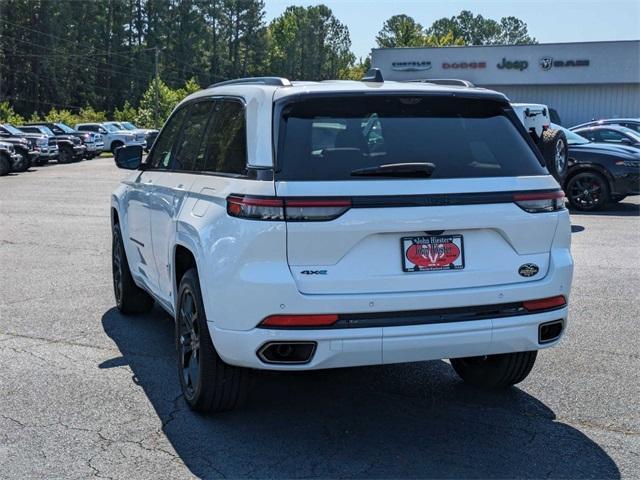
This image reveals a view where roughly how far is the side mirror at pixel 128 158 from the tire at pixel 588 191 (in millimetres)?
10912

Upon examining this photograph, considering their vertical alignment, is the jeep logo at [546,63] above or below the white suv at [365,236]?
above

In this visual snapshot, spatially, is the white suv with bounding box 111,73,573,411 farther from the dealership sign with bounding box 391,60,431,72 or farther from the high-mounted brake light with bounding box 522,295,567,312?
the dealership sign with bounding box 391,60,431,72

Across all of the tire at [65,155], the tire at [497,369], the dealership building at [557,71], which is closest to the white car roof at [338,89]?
the tire at [497,369]

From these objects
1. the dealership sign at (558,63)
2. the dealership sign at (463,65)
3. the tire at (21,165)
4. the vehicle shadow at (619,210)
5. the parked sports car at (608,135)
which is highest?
the dealership sign at (558,63)

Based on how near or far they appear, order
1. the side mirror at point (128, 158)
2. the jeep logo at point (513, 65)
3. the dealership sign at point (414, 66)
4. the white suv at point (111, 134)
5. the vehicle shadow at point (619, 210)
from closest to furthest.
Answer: the side mirror at point (128, 158) → the vehicle shadow at point (619, 210) → the white suv at point (111, 134) → the jeep logo at point (513, 65) → the dealership sign at point (414, 66)

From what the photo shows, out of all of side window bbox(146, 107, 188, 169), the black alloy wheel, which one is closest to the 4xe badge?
the black alloy wheel

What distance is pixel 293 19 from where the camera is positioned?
423 feet

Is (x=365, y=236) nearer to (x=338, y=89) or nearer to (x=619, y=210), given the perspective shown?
(x=338, y=89)

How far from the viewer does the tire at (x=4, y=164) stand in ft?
89.7

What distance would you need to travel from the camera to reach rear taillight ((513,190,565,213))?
4277 mm

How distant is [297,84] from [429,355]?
1.62 m

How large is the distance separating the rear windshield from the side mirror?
8.77 ft

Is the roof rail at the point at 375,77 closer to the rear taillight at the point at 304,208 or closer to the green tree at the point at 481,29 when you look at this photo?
the rear taillight at the point at 304,208

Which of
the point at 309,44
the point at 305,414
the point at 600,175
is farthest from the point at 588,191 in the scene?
the point at 309,44
